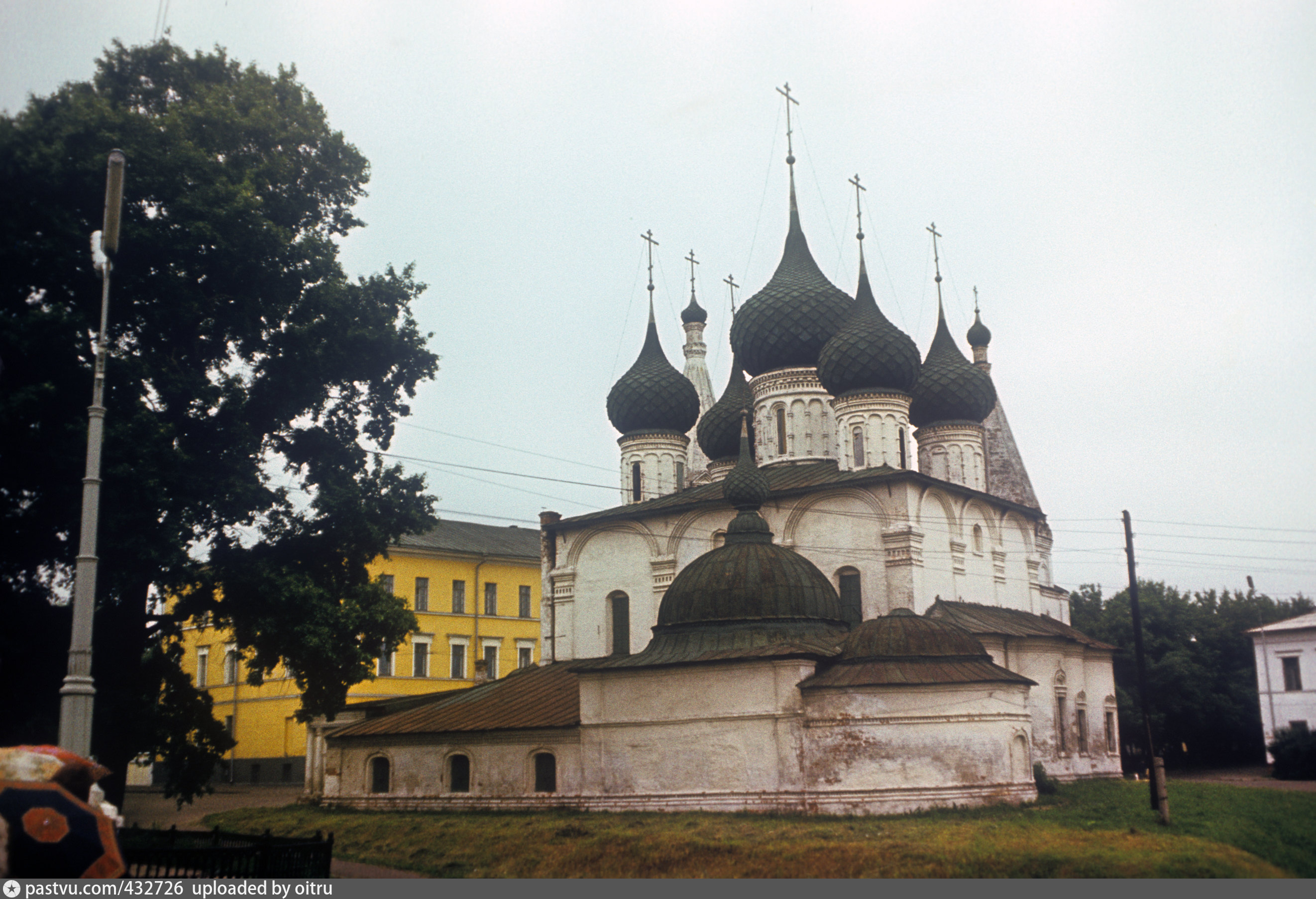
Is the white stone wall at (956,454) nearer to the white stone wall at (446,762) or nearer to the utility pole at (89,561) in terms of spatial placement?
the white stone wall at (446,762)

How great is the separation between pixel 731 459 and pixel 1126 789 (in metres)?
13.5

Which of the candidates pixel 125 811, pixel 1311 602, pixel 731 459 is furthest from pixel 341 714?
pixel 1311 602

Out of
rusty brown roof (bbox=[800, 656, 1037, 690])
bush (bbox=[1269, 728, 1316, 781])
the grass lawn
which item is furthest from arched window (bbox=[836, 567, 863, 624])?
bush (bbox=[1269, 728, 1316, 781])

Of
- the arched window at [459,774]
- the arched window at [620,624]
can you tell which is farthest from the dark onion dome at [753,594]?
the arched window at [620,624]

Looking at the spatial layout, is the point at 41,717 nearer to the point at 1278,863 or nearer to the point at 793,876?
the point at 793,876

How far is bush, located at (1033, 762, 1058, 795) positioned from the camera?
2217 centimetres

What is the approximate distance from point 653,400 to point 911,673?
15683mm

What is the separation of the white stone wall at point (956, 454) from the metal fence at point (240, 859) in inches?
863

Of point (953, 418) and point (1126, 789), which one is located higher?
point (953, 418)

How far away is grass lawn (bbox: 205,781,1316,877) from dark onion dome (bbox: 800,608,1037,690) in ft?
7.12

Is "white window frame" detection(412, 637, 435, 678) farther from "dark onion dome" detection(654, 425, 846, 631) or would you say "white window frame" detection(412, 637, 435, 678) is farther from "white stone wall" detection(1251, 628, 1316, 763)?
"white stone wall" detection(1251, 628, 1316, 763)

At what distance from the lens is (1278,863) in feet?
47.6

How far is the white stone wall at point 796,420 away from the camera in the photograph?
30.9 metres

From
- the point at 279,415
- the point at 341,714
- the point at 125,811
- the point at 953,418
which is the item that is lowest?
the point at 125,811
